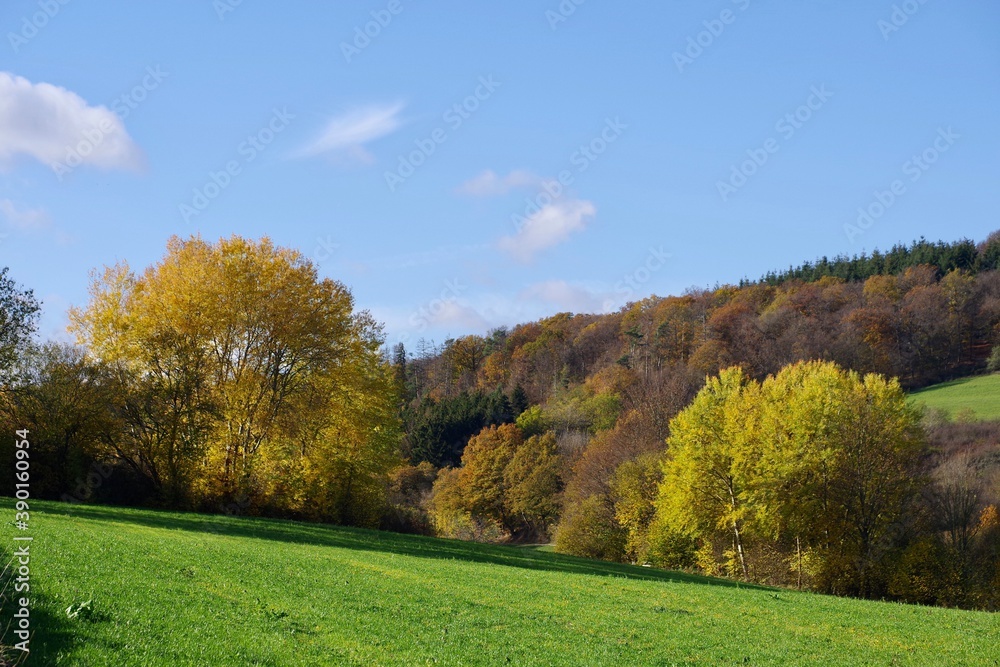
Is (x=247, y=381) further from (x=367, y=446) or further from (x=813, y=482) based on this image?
(x=813, y=482)

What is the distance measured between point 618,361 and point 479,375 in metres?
31.1

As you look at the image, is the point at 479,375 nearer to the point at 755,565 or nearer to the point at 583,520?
the point at 583,520

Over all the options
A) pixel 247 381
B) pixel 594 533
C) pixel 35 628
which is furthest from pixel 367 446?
pixel 35 628

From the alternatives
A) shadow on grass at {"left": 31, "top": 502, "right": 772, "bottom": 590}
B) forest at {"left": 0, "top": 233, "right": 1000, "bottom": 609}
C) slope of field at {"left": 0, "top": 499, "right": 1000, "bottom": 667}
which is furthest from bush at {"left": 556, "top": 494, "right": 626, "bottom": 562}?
slope of field at {"left": 0, "top": 499, "right": 1000, "bottom": 667}

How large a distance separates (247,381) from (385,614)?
29768 mm

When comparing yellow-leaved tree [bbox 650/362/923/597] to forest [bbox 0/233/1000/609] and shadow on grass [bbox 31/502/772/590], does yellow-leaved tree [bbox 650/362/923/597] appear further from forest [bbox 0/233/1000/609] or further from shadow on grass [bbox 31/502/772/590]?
shadow on grass [bbox 31/502/772/590]

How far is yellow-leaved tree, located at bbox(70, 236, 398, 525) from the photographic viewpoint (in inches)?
1636

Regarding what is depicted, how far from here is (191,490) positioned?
136 ft

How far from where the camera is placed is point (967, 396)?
297 feet

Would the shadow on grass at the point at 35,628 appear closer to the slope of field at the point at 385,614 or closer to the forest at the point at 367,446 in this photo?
the slope of field at the point at 385,614

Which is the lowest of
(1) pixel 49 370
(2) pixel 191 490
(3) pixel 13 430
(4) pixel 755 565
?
(4) pixel 755 565

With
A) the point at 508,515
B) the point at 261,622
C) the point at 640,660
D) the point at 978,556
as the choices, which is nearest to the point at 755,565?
the point at 978,556

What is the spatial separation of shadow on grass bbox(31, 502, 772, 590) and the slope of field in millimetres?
959

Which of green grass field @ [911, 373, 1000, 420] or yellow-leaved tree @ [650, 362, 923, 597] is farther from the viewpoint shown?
green grass field @ [911, 373, 1000, 420]
